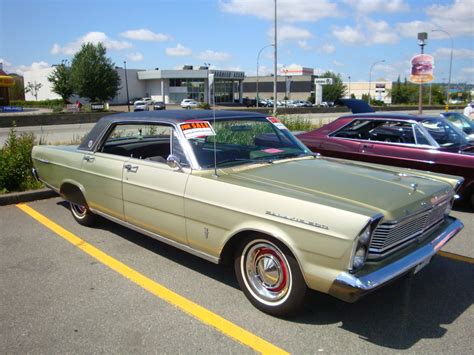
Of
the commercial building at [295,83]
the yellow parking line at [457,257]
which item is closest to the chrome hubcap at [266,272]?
the yellow parking line at [457,257]

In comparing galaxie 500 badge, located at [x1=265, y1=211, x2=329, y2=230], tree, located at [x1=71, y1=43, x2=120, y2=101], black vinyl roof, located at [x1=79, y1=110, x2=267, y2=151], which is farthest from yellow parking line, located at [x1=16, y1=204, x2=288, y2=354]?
tree, located at [x1=71, y1=43, x2=120, y2=101]

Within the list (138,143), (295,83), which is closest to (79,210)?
(138,143)

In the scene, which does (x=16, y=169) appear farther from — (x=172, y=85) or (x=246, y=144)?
(x=172, y=85)

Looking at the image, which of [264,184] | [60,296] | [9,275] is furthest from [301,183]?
[9,275]

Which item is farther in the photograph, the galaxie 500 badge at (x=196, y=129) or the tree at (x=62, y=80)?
the tree at (x=62, y=80)

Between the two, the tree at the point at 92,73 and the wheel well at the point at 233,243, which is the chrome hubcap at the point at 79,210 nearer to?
the wheel well at the point at 233,243

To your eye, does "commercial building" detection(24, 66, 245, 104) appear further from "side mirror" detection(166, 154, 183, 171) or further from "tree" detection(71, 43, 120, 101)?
"side mirror" detection(166, 154, 183, 171)

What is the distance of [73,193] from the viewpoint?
17.1 ft

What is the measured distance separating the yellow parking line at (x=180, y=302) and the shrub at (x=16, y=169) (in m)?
2.29

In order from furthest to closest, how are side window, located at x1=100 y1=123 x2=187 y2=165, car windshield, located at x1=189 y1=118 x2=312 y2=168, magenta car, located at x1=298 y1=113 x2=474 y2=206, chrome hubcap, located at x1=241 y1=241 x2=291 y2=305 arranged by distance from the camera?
magenta car, located at x1=298 y1=113 x2=474 y2=206
side window, located at x1=100 y1=123 x2=187 y2=165
car windshield, located at x1=189 y1=118 x2=312 y2=168
chrome hubcap, located at x1=241 y1=241 x2=291 y2=305

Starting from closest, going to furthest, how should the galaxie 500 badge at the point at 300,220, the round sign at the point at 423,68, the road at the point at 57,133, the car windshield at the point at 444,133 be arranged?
the galaxie 500 badge at the point at 300,220, the car windshield at the point at 444,133, the road at the point at 57,133, the round sign at the point at 423,68

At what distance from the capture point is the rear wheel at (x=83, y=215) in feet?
17.4

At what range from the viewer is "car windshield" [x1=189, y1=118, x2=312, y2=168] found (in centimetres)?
391

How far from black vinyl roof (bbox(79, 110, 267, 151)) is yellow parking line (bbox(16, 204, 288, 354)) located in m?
1.17
